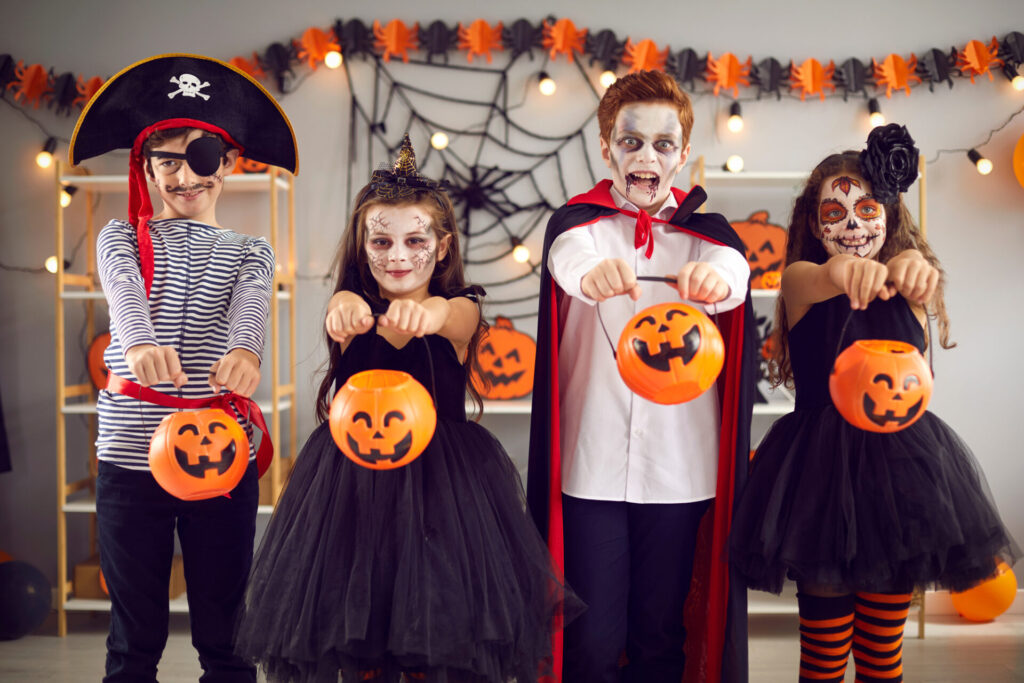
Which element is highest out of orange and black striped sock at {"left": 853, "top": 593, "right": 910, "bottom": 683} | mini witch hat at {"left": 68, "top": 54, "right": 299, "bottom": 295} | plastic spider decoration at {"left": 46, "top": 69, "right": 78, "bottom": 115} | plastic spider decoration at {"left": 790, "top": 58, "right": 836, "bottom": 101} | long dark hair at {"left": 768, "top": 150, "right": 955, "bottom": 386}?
plastic spider decoration at {"left": 790, "top": 58, "right": 836, "bottom": 101}

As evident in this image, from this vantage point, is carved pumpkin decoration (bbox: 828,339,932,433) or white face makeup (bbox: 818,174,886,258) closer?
carved pumpkin decoration (bbox: 828,339,932,433)

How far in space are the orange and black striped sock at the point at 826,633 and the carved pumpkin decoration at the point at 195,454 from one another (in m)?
1.36

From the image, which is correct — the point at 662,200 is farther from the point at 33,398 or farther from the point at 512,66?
the point at 33,398

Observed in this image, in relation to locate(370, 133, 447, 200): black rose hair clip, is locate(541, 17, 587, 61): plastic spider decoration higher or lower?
higher

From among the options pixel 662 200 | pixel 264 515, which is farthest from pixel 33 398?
pixel 662 200

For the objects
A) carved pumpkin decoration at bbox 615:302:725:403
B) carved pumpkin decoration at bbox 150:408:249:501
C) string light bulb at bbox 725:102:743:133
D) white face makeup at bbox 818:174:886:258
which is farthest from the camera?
string light bulb at bbox 725:102:743:133

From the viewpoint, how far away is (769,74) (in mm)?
3535

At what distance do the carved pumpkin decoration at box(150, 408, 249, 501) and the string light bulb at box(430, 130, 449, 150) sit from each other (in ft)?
7.45

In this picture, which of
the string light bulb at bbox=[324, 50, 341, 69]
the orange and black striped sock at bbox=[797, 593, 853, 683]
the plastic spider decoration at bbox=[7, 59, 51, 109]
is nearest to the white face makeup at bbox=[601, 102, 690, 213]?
the orange and black striped sock at bbox=[797, 593, 853, 683]

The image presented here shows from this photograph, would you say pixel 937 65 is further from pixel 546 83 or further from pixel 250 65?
pixel 250 65

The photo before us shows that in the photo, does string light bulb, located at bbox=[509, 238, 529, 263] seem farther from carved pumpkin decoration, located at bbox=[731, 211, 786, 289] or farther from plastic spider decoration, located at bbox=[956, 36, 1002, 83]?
plastic spider decoration, located at bbox=[956, 36, 1002, 83]

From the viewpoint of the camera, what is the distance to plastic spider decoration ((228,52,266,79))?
11.7 feet

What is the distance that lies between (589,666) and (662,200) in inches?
43.1

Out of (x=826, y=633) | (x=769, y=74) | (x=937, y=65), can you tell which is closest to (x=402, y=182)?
(x=826, y=633)
